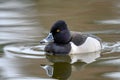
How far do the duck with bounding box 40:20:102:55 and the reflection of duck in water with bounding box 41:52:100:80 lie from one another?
0.13 meters

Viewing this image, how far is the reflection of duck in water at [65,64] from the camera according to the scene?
9.13 m

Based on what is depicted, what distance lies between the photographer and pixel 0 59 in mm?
9922

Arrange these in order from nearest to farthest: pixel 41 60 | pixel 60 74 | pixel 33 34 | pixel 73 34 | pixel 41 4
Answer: pixel 60 74 < pixel 41 60 < pixel 73 34 < pixel 33 34 < pixel 41 4

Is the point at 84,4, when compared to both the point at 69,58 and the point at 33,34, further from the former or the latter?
the point at 69,58

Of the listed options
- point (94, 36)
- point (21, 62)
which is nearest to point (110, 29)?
point (94, 36)

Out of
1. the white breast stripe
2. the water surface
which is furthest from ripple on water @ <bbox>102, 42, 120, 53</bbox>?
the white breast stripe

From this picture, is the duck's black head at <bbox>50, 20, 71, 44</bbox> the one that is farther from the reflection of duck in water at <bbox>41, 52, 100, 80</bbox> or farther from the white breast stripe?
the reflection of duck in water at <bbox>41, 52, 100, 80</bbox>

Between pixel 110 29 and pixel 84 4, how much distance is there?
299cm

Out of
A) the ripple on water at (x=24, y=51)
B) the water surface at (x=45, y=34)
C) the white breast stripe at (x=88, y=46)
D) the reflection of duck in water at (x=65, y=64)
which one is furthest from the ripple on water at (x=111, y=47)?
the ripple on water at (x=24, y=51)

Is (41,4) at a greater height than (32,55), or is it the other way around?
(41,4)

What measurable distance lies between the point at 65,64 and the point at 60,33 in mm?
781

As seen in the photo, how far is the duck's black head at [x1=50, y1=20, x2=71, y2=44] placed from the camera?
1026 cm

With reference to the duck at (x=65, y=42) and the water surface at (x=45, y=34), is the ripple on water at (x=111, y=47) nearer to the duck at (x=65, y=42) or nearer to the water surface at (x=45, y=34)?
the water surface at (x=45, y=34)

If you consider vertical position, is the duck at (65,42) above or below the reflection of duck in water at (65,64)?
above
